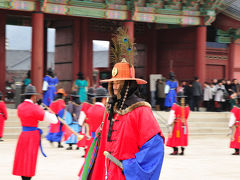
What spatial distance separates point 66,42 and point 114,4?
9.78ft

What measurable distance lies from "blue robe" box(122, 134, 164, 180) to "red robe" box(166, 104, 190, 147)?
7243mm

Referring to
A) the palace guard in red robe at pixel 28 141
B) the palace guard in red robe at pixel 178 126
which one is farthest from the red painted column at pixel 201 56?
the palace guard in red robe at pixel 28 141

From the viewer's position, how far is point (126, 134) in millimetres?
3543

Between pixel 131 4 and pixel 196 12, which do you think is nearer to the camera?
pixel 131 4

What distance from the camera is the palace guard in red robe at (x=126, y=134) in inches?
133

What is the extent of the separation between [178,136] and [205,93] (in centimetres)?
765

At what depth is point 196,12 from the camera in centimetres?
1895

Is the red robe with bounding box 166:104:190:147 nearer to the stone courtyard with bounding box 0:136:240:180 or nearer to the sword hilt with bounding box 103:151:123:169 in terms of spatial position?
the stone courtyard with bounding box 0:136:240:180

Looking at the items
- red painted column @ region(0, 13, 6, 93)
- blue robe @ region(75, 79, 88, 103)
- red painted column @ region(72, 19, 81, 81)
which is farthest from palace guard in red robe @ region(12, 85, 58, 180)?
red painted column @ region(72, 19, 81, 81)

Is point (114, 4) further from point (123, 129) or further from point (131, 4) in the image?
point (123, 129)

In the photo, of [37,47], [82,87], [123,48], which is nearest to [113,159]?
[123,48]

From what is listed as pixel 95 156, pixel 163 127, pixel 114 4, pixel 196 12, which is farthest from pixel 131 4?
pixel 95 156

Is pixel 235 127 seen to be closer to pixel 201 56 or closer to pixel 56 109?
pixel 56 109

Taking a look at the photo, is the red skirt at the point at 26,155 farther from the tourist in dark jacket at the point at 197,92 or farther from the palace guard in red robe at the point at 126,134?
the tourist in dark jacket at the point at 197,92
